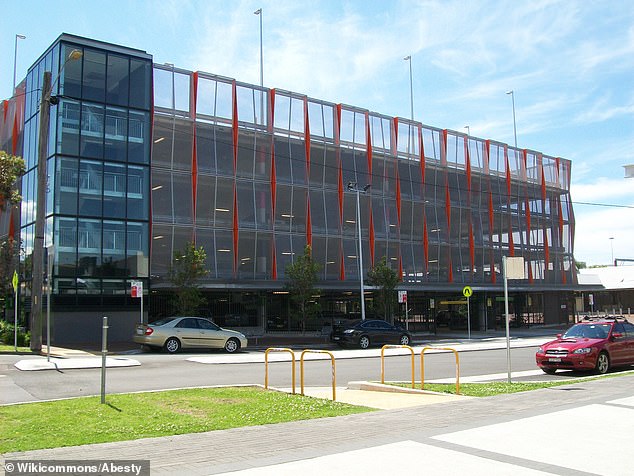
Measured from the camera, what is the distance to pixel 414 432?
323 inches

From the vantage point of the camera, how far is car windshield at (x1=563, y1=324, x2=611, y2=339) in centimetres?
1814

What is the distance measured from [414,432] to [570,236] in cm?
4993

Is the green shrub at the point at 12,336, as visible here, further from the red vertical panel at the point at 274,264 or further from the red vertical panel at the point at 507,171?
the red vertical panel at the point at 507,171

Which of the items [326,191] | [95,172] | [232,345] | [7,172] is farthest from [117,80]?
[232,345]

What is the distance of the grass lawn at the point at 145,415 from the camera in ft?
26.7

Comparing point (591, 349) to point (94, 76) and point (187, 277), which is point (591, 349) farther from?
point (94, 76)

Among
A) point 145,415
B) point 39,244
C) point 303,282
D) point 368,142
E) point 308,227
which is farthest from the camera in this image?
point 368,142

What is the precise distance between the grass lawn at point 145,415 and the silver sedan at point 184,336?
41.3 ft

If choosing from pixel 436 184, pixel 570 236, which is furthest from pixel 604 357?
pixel 570 236

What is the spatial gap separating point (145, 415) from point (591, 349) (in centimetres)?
1271

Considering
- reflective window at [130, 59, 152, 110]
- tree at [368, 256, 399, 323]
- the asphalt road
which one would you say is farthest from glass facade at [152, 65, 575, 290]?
the asphalt road

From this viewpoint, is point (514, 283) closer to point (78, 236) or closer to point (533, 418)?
point (78, 236)

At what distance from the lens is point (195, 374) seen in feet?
55.5

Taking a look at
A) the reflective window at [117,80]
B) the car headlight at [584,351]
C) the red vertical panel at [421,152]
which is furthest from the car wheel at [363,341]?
the red vertical panel at [421,152]
